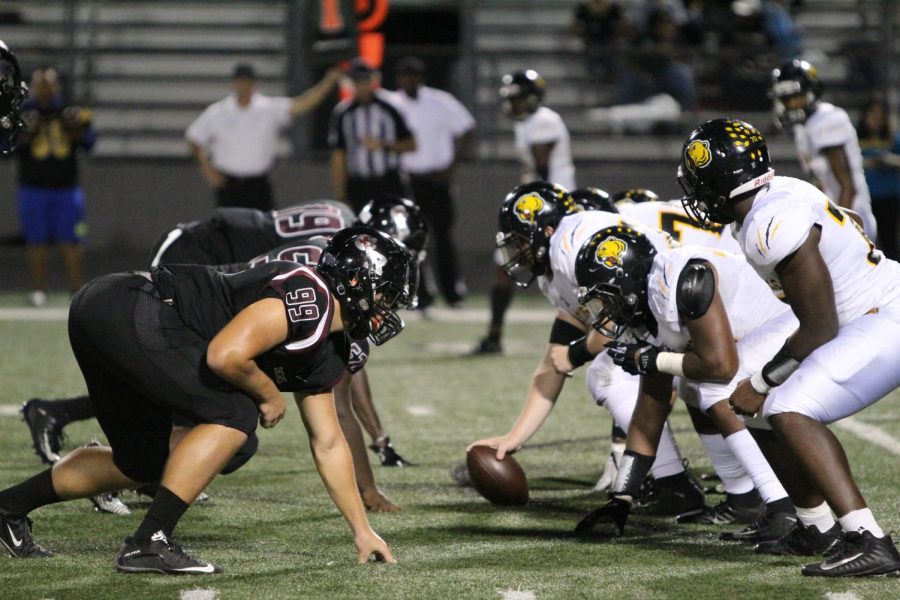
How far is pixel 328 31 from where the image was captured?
13.7m

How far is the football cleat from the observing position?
5.18 meters

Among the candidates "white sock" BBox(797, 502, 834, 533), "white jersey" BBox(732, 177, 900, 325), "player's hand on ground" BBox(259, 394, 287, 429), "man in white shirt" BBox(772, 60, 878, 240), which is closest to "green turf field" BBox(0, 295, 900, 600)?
"white sock" BBox(797, 502, 834, 533)

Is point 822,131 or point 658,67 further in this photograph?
point 658,67

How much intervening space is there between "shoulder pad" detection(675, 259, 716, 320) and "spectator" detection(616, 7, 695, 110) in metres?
10.7

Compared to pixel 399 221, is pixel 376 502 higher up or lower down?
lower down

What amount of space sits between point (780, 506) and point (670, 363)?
2.20 ft

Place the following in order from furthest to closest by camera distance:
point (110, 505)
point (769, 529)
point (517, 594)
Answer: point (110, 505) < point (769, 529) < point (517, 594)

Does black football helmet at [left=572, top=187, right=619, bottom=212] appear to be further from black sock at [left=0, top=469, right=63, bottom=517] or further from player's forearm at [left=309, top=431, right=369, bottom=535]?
black sock at [left=0, top=469, right=63, bottom=517]

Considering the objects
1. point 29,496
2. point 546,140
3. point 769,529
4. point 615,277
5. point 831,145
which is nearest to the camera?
point 29,496

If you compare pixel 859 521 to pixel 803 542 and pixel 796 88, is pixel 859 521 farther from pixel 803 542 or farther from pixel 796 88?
pixel 796 88

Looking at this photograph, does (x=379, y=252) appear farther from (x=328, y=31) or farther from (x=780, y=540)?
(x=328, y=31)

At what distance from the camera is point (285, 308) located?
4098 mm

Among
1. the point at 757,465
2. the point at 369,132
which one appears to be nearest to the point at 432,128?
the point at 369,132

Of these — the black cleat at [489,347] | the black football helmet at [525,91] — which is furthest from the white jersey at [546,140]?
the black cleat at [489,347]
